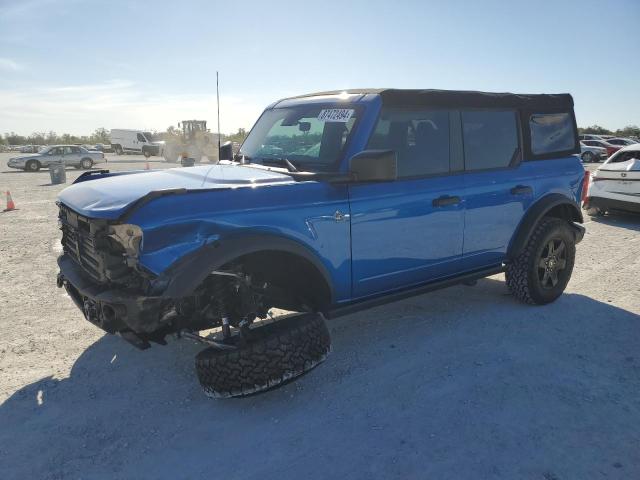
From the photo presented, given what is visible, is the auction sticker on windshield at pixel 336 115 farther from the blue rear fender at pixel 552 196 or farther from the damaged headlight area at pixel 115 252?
the blue rear fender at pixel 552 196

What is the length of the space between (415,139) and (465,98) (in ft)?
2.27

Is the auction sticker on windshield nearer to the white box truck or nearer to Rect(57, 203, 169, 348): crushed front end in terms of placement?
Rect(57, 203, 169, 348): crushed front end

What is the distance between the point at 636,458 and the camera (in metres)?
2.62

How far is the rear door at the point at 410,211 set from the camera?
11.3ft

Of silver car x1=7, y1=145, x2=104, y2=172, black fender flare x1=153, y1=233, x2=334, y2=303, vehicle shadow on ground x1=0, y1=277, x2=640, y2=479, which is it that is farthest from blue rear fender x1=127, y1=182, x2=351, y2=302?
silver car x1=7, y1=145, x2=104, y2=172

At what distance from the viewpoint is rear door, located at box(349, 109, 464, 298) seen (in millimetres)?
3445

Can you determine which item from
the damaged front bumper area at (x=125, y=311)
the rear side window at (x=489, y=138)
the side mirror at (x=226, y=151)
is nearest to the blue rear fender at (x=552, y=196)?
the rear side window at (x=489, y=138)

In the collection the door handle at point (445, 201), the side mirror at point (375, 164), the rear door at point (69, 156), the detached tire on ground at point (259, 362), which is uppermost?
the rear door at point (69, 156)

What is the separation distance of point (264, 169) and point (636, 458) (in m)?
2.95

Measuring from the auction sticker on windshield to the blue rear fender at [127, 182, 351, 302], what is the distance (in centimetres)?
63

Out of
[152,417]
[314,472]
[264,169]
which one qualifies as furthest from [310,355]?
[264,169]

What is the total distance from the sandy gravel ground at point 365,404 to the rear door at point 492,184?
2.47 ft

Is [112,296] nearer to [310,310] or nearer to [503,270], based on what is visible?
[310,310]

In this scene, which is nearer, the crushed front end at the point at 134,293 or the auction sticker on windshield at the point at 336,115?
the crushed front end at the point at 134,293
